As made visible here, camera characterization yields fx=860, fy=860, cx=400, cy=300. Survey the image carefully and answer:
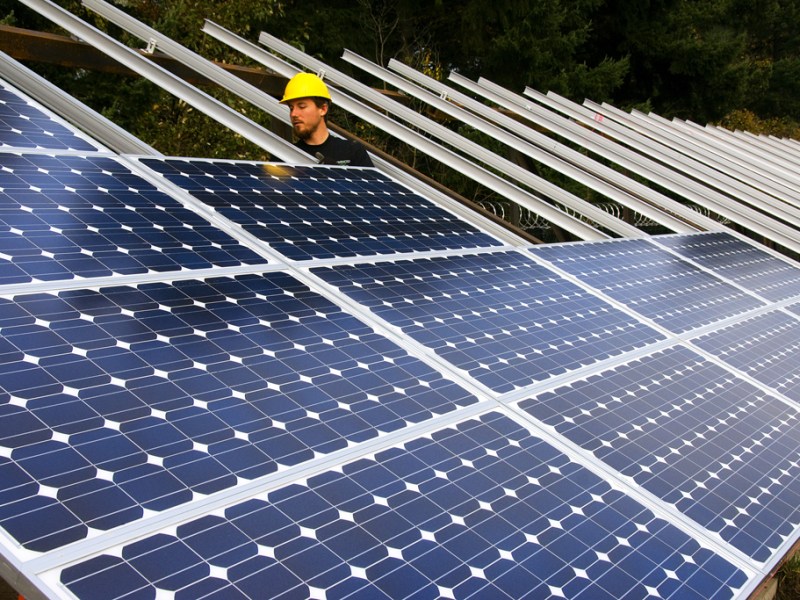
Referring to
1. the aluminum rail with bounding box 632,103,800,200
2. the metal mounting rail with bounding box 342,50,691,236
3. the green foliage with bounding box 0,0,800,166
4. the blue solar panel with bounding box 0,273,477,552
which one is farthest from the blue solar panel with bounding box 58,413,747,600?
the aluminum rail with bounding box 632,103,800,200

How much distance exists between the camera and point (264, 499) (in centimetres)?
273

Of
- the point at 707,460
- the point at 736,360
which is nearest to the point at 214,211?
the point at 707,460

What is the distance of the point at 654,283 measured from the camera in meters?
7.11

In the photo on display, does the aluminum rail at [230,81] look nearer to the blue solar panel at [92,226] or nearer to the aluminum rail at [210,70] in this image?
the aluminum rail at [210,70]

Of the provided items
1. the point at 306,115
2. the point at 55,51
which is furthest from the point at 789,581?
the point at 55,51

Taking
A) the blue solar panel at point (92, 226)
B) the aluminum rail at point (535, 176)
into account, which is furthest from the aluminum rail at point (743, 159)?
the blue solar panel at point (92, 226)

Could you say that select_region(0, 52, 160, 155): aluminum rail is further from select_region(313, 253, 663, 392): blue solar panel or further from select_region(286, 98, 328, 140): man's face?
select_region(286, 98, 328, 140): man's face

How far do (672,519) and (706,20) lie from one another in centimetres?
3944

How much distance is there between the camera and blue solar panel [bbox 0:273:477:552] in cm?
248

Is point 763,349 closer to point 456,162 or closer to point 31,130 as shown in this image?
point 456,162

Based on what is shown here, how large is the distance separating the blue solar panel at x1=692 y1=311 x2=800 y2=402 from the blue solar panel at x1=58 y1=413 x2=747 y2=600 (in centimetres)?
263

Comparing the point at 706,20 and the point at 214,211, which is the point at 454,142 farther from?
the point at 706,20

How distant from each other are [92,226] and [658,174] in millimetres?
9382

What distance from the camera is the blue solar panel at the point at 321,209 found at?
5043mm
